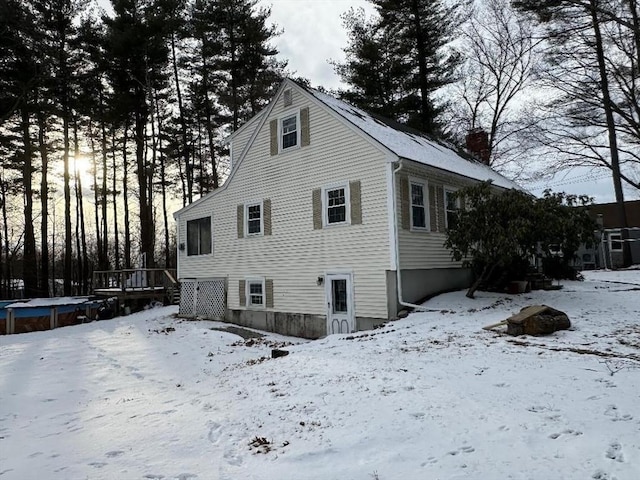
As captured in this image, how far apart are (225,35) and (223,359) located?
66.0ft

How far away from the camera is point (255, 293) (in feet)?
50.7

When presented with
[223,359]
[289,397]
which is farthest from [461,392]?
[223,359]

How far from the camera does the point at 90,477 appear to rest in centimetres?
399

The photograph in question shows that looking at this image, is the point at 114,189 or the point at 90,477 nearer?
the point at 90,477

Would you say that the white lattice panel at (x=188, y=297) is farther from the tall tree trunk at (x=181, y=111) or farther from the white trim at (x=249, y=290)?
the tall tree trunk at (x=181, y=111)

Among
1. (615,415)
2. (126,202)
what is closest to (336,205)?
(615,415)

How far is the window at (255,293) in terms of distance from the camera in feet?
49.8

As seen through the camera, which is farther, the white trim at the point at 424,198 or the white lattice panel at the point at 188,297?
the white lattice panel at the point at 188,297

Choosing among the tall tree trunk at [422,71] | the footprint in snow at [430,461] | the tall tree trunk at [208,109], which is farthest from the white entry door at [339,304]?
the tall tree trunk at [208,109]

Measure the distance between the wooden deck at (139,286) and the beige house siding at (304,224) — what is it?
5461 millimetres

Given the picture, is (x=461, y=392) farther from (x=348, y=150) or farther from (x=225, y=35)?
(x=225, y=35)

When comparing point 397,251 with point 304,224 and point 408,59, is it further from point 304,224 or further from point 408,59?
point 408,59

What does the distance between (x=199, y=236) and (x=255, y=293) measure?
4.33 m

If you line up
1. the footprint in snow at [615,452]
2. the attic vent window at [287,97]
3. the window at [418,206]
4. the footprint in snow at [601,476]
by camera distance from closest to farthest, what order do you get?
the footprint in snow at [601,476]
the footprint in snow at [615,452]
the window at [418,206]
the attic vent window at [287,97]
